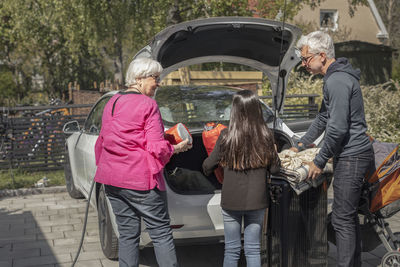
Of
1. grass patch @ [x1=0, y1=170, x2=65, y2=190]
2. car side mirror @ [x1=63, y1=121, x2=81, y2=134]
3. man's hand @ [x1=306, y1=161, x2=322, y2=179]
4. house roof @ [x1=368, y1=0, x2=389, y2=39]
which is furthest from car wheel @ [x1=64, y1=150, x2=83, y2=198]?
house roof @ [x1=368, y1=0, x2=389, y2=39]

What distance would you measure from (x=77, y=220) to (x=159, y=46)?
2.88 metres

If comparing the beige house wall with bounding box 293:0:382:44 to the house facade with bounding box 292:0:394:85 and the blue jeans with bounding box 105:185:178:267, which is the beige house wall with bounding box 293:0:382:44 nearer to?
the house facade with bounding box 292:0:394:85

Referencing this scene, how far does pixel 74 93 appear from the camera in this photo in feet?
Result: 44.3

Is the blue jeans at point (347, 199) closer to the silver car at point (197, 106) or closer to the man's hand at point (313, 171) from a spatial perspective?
the man's hand at point (313, 171)

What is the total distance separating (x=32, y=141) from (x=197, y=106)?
184 inches

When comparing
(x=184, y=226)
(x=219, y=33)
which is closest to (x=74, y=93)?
(x=219, y=33)

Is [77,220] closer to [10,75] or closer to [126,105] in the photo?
[126,105]

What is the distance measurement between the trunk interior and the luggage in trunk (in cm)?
73

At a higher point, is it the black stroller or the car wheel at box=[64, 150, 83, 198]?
the black stroller

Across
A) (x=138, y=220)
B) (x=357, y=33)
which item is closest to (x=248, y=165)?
(x=138, y=220)

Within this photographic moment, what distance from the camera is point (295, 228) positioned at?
12.7 ft

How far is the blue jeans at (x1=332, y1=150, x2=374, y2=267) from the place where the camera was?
375cm

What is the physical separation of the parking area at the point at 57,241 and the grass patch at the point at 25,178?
2.47 ft

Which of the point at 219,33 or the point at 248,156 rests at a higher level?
the point at 219,33
